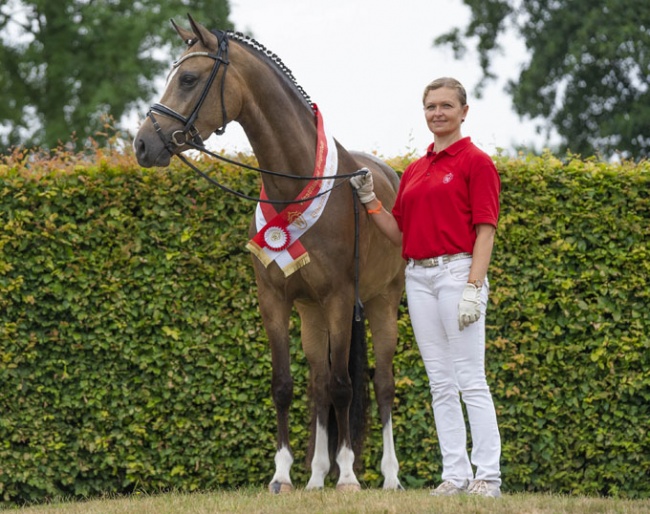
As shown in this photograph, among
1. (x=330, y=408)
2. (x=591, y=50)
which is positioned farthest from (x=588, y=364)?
(x=591, y=50)

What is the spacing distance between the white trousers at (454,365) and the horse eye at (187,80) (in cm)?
162

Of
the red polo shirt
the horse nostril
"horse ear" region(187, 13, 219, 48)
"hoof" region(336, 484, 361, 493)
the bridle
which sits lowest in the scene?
"hoof" region(336, 484, 361, 493)

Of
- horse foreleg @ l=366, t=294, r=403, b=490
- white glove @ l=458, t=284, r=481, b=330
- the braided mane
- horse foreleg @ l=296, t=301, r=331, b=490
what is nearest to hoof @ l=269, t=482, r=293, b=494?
horse foreleg @ l=296, t=301, r=331, b=490

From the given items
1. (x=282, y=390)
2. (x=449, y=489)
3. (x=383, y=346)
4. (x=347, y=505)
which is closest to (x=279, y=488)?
(x=282, y=390)

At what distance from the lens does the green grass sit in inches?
167

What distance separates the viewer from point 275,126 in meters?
4.99

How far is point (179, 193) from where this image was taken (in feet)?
21.9

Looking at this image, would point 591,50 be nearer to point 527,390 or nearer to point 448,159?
point 527,390

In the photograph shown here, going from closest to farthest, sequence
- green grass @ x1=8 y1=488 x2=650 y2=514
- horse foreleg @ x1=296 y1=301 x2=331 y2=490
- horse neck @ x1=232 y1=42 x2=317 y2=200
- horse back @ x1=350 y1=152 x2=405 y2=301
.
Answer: green grass @ x1=8 y1=488 x2=650 y2=514 → horse neck @ x1=232 y1=42 x2=317 y2=200 → horse back @ x1=350 y1=152 x2=405 y2=301 → horse foreleg @ x1=296 y1=301 x2=331 y2=490

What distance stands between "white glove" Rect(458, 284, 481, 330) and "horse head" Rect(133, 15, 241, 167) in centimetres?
171

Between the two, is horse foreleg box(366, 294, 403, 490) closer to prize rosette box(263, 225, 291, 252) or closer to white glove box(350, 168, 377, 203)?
white glove box(350, 168, 377, 203)

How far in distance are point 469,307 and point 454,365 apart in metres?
0.47

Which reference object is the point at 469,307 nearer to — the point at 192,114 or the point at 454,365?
the point at 454,365

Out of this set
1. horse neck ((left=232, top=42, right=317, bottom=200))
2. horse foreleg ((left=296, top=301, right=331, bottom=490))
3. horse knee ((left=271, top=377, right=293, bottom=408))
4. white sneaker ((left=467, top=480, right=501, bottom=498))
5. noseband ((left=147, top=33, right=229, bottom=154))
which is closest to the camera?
white sneaker ((left=467, top=480, right=501, bottom=498))
